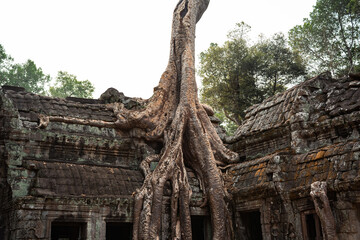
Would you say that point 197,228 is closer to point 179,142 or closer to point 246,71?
point 179,142

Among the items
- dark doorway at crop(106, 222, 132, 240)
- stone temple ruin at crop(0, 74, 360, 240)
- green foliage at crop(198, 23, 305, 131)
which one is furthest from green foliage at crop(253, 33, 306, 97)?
Result: dark doorway at crop(106, 222, 132, 240)

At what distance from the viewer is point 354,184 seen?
6.26m

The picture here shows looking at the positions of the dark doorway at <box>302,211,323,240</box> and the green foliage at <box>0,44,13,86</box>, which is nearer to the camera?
the dark doorway at <box>302,211,323,240</box>

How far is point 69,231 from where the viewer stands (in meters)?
8.13

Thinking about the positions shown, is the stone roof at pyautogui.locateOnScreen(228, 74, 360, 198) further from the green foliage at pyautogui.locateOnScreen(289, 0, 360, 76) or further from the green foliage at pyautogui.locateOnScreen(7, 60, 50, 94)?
the green foliage at pyautogui.locateOnScreen(7, 60, 50, 94)

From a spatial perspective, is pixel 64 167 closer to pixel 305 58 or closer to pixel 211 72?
pixel 211 72

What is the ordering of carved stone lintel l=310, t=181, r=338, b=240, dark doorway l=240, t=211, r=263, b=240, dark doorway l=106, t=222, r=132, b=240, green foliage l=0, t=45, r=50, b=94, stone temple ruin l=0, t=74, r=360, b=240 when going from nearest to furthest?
1. carved stone lintel l=310, t=181, r=338, b=240
2. stone temple ruin l=0, t=74, r=360, b=240
3. dark doorway l=240, t=211, r=263, b=240
4. dark doorway l=106, t=222, r=132, b=240
5. green foliage l=0, t=45, r=50, b=94

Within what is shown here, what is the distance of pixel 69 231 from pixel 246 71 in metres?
13.4

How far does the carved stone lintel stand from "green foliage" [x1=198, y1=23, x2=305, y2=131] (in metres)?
12.8

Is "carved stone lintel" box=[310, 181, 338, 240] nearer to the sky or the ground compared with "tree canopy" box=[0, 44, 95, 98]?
nearer to the ground

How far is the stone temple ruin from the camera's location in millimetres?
6779

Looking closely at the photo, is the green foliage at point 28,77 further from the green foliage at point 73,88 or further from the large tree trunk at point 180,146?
the large tree trunk at point 180,146

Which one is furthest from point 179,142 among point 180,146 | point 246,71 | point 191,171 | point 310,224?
point 246,71

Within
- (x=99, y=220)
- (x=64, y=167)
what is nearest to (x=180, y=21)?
(x=64, y=167)
